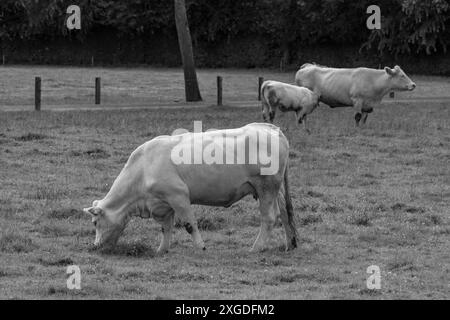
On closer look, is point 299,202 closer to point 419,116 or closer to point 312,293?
point 312,293

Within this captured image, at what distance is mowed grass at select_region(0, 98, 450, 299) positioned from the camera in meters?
11.4

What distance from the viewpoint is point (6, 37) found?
64.0 m

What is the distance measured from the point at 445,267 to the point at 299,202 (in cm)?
481

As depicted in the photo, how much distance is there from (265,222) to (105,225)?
201cm

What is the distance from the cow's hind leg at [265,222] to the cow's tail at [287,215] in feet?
0.67

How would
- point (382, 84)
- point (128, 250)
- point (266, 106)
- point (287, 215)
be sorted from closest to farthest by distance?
point (128, 250) → point (287, 215) → point (266, 106) → point (382, 84)

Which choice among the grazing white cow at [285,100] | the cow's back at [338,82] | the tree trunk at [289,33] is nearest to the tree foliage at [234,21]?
the tree trunk at [289,33]

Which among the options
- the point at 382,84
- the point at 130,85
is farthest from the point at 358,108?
the point at 130,85

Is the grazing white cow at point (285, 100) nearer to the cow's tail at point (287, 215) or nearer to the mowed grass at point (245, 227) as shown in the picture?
the mowed grass at point (245, 227)

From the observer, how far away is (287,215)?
13.7m

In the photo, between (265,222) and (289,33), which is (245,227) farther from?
(289,33)

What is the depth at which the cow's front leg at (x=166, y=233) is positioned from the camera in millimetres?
13213

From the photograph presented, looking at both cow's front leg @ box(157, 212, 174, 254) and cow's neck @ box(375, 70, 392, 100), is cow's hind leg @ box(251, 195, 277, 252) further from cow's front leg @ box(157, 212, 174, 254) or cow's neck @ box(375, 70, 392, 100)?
cow's neck @ box(375, 70, 392, 100)

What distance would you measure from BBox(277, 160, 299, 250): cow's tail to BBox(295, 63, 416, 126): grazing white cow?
1499cm
